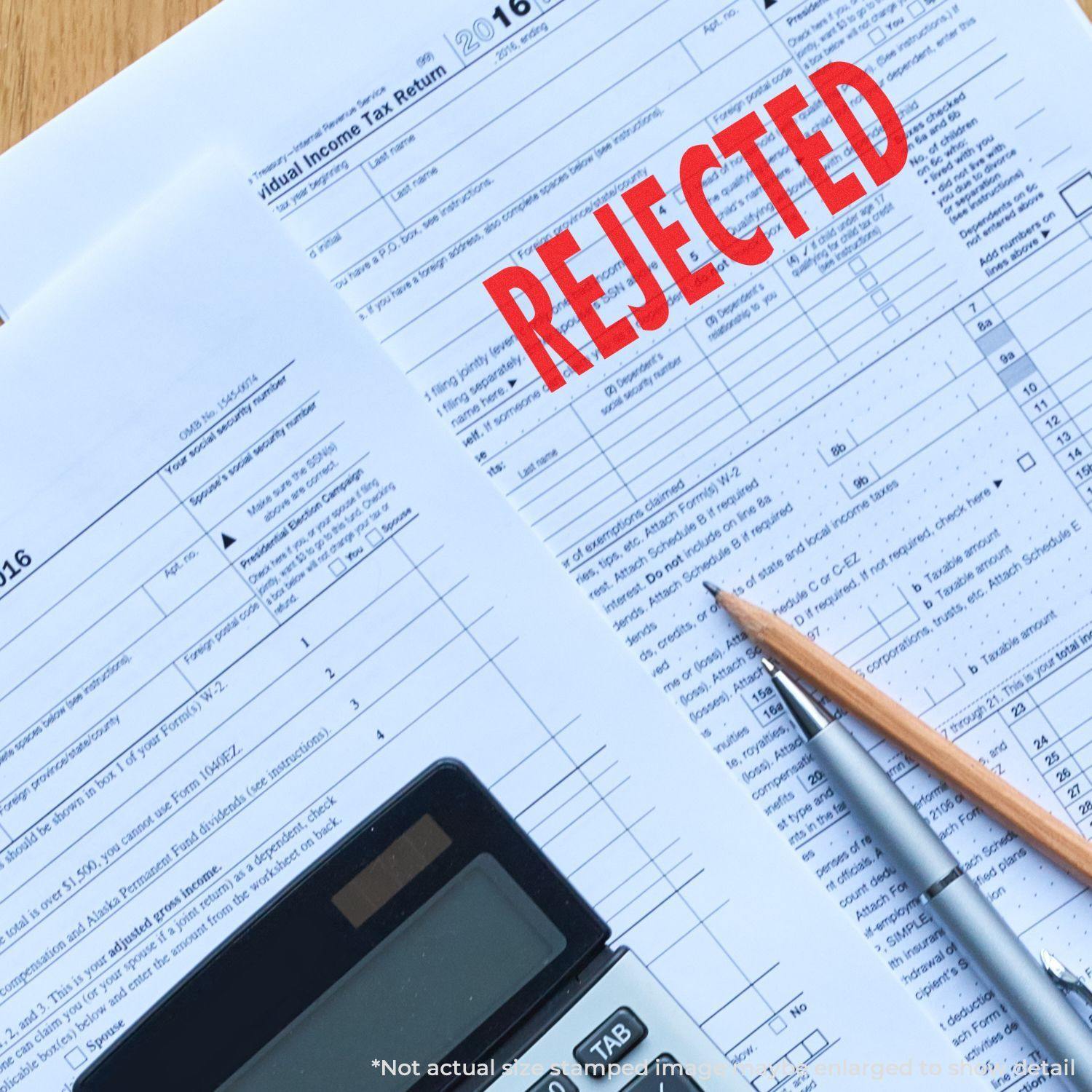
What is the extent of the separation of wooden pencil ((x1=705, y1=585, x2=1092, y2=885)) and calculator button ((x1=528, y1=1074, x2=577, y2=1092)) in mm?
139

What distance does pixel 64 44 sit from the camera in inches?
14.2

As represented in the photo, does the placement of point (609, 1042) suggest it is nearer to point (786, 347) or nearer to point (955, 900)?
point (955, 900)

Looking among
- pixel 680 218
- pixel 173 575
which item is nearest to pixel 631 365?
pixel 680 218

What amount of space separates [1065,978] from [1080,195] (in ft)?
0.83

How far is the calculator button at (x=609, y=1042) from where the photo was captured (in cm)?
32

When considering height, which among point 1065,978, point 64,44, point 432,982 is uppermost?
point 64,44

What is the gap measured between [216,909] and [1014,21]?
384 mm

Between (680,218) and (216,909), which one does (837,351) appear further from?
(216,909)

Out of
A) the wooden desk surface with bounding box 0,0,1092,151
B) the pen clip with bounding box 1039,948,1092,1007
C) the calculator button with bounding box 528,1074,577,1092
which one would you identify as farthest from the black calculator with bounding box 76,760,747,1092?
the wooden desk surface with bounding box 0,0,1092,151

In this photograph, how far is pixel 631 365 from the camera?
37cm

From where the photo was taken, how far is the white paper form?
0.34 metres

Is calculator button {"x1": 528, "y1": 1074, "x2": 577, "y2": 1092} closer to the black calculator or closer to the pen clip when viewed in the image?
the black calculator

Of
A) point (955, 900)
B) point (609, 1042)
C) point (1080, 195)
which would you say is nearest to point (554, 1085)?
point (609, 1042)

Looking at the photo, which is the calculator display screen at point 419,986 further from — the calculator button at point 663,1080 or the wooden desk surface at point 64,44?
the wooden desk surface at point 64,44
